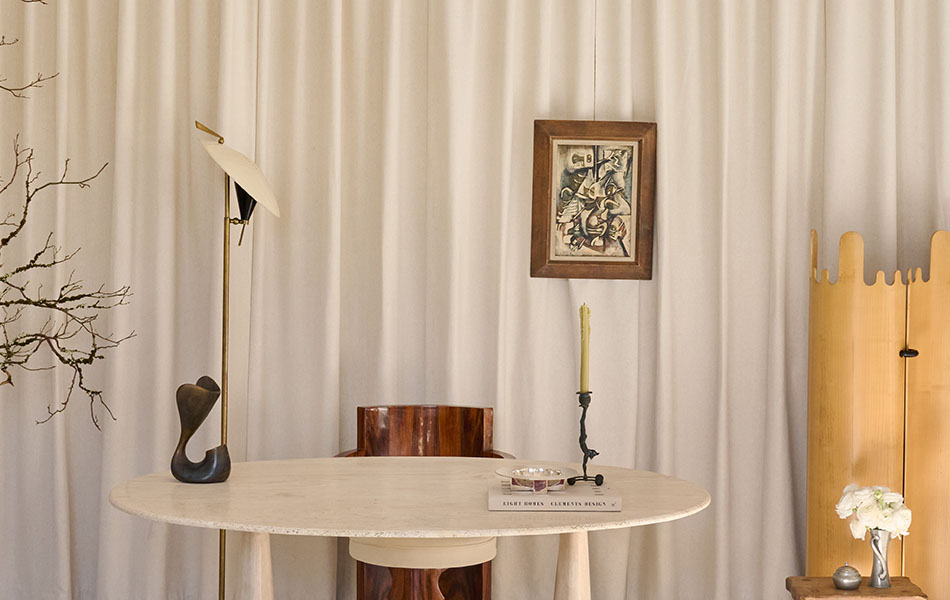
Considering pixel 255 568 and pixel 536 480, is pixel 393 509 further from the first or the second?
pixel 255 568

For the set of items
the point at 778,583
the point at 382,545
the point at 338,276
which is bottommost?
the point at 778,583

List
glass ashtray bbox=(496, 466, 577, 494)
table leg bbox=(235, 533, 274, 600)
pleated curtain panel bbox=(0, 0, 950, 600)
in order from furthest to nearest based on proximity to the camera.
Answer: pleated curtain panel bbox=(0, 0, 950, 600)
table leg bbox=(235, 533, 274, 600)
glass ashtray bbox=(496, 466, 577, 494)

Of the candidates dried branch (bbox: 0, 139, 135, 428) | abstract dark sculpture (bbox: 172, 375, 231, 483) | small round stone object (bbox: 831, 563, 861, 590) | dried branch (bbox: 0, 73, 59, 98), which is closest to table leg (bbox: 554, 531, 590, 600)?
abstract dark sculpture (bbox: 172, 375, 231, 483)

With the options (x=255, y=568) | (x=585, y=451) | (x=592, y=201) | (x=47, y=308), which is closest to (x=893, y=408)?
(x=592, y=201)

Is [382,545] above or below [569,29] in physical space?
below

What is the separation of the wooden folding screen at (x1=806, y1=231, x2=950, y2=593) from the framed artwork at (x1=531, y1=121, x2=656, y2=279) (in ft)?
2.64

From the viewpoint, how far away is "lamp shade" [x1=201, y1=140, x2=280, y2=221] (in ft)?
10.1

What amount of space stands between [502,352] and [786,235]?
120 centimetres

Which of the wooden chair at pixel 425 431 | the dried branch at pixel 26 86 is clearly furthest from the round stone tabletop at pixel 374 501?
the dried branch at pixel 26 86

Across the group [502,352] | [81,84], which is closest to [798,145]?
[502,352]

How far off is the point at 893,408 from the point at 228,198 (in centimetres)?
240

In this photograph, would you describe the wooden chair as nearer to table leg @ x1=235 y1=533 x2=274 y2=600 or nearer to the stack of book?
table leg @ x1=235 y1=533 x2=274 y2=600

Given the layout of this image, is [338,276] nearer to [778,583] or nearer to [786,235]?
[786,235]

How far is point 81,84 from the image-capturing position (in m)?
3.70
